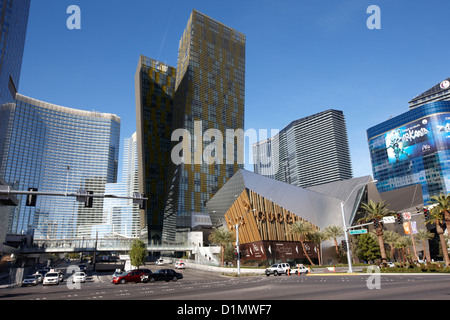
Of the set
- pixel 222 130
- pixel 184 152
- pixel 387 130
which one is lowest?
pixel 184 152

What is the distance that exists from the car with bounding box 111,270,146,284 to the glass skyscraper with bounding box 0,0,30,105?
69874 mm

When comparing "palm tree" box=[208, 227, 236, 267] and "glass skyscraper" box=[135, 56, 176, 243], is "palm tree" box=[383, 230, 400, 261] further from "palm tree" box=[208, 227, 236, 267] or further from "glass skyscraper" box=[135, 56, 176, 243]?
"glass skyscraper" box=[135, 56, 176, 243]

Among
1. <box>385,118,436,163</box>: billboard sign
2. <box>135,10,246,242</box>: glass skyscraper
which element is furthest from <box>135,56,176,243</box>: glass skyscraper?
<box>385,118,436,163</box>: billboard sign

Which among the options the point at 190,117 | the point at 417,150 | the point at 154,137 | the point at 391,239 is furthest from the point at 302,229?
the point at 417,150

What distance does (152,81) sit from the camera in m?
161

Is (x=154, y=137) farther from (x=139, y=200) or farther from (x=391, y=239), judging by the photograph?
(x=139, y=200)

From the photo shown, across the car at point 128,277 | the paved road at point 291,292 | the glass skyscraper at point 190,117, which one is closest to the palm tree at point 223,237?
the car at point 128,277

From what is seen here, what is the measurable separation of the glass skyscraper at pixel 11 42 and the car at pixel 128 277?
6987 cm

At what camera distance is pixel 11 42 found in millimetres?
85312

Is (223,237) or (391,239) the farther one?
(391,239)

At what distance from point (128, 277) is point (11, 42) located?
267 ft
